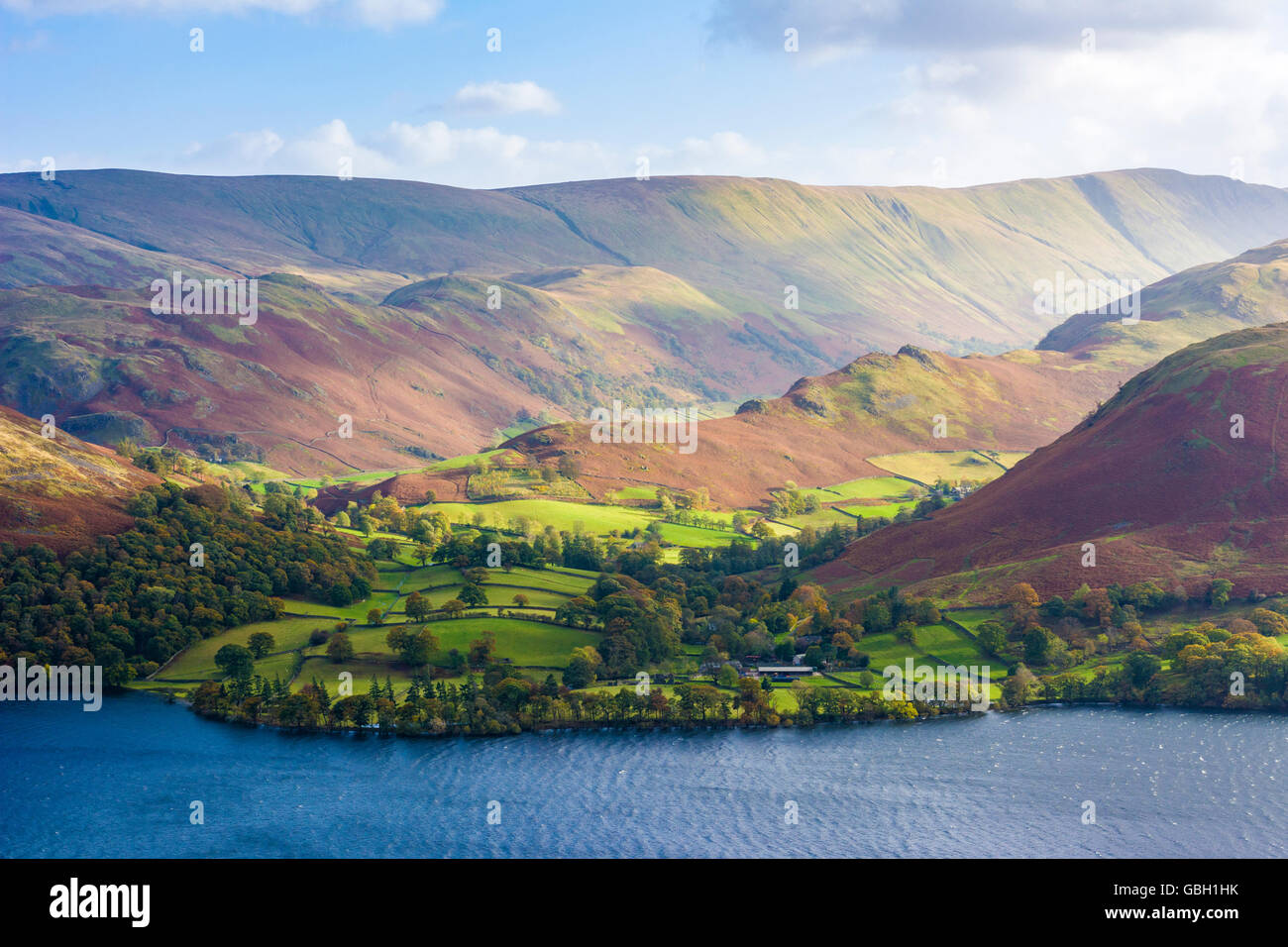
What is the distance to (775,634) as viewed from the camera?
13188 centimetres

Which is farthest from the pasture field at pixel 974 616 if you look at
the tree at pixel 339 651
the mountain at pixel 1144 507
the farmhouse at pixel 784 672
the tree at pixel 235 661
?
the tree at pixel 235 661

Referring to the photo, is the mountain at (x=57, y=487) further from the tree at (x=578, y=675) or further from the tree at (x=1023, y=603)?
the tree at (x=1023, y=603)

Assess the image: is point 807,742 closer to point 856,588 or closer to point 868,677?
point 868,677

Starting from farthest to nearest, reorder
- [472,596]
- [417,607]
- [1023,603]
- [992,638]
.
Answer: [472,596] → [417,607] → [1023,603] → [992,638]

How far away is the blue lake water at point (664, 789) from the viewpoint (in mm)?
82438

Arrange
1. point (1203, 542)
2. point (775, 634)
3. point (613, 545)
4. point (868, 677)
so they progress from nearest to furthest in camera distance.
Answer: point (868, 677) < point (775, 634) < point (1203, 542) < point (613, 545)

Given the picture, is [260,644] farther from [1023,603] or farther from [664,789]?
[1023,603]

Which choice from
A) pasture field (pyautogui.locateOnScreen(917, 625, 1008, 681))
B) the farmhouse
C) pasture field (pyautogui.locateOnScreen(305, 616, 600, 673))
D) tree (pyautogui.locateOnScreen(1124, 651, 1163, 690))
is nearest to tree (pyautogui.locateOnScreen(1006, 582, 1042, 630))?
pasture field (pyautogui.locateOnScreen(917, 625, 1008, 681))

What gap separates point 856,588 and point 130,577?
274ft

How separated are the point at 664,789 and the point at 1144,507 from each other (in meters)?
86.8

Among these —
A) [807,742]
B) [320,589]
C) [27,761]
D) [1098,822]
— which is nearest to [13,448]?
[320,589]

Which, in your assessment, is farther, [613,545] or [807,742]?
[613,545]

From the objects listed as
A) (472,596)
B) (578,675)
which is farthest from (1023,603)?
(472,596)

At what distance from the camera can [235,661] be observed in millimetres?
119938
